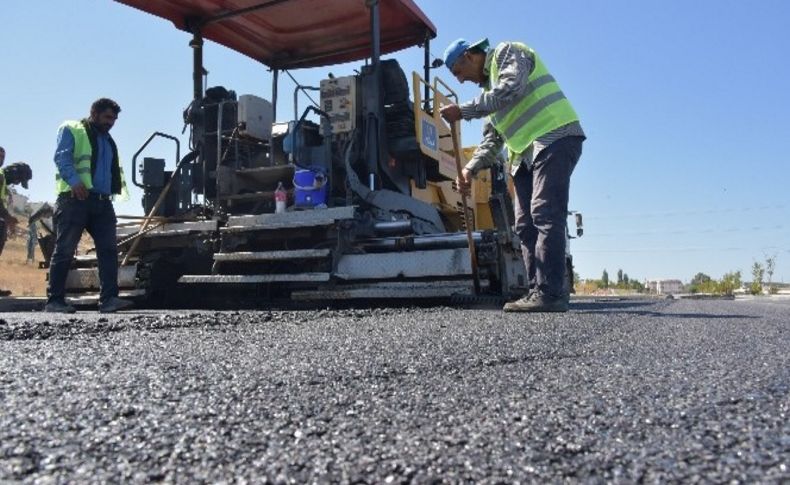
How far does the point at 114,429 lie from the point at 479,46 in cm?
348

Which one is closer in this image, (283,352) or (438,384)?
(438,384)

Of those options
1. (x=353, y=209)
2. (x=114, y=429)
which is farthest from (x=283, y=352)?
(x=353, y=209)

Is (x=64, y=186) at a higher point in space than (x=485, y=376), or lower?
higher

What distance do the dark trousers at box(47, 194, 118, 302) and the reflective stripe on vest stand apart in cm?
10

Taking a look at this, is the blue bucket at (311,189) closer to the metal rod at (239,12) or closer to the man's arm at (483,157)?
the man's arm at (483,157)

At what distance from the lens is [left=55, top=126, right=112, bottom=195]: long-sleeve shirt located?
4.64 metres

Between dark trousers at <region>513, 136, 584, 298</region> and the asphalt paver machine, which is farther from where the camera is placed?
the asphalt paver machine

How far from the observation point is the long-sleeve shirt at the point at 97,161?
4.64m

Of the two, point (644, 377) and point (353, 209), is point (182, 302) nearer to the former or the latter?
point (353, 209)

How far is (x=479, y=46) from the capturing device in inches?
159

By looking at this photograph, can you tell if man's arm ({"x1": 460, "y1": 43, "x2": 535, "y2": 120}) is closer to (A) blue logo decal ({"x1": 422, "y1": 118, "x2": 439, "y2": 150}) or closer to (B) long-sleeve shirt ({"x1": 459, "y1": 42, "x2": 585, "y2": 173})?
(B) long-sleeve shirt ({"x1": 459, "y1": 42, "x2": 585, "y2": 173})

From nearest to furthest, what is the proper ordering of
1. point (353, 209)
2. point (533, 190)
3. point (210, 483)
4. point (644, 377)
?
point (210, 483), point (644, 377), point (533, 190), point (353, 209)

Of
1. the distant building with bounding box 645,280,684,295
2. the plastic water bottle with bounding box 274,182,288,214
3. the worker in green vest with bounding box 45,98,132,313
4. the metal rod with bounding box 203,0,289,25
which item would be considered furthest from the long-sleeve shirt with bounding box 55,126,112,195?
the distant building with bounding box 645,280,684,295

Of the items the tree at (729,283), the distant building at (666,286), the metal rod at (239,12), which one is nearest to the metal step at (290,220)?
the metal rod at (239,12)
